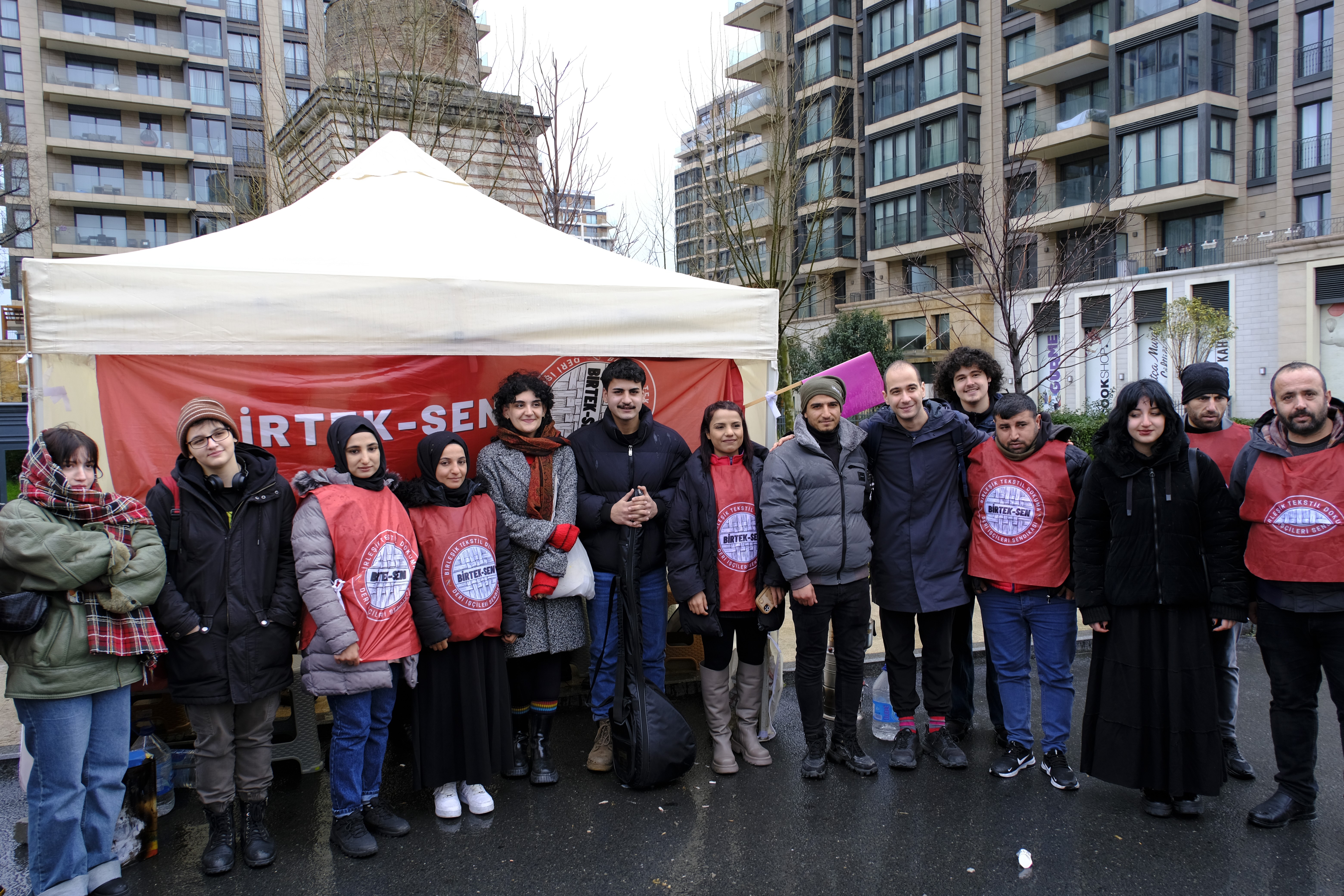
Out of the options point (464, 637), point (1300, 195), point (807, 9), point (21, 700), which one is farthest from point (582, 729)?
point (807, 9)

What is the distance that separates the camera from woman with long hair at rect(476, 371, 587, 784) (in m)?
3.90

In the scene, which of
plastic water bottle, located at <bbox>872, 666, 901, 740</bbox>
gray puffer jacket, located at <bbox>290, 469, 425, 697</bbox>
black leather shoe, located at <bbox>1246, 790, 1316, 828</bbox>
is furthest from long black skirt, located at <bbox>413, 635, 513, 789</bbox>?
black leather shoe, located at <bbox>1246, 790, 1316, 828</bbox>

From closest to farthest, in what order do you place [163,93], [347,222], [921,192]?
[347,222] → [921,192] → [163,93]

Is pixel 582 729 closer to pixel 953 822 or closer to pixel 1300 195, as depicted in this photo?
pixel 953 822

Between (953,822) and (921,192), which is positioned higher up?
(921,192)

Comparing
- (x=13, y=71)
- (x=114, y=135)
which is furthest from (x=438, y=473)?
(x=13, y=71)

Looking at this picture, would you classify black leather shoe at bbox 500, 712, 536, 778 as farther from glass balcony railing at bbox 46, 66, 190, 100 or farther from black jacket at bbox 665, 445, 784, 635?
glass balcony railing at bbox 46, 66, 190, 100

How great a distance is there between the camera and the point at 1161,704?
356cm

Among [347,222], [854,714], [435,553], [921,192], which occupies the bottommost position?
[854,714]

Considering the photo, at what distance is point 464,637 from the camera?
11.8 feet

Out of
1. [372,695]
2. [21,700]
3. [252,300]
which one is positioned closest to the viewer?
[21,700]

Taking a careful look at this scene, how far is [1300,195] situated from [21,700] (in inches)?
1290

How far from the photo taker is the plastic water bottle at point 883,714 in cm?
456

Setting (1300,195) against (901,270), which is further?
(901,270)
